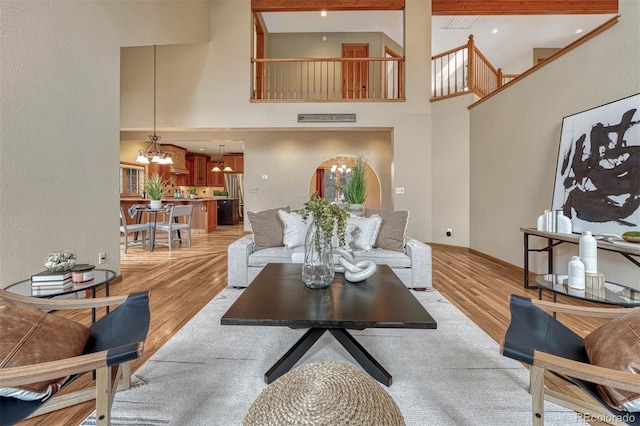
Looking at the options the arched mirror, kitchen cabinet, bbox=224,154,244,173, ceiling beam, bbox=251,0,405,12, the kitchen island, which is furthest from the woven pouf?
kitchen cabinet, bbox=224,154,244,173

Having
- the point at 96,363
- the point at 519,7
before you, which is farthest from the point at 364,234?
the point at 519,7

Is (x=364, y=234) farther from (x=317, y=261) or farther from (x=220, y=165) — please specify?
(x=220, y=165)

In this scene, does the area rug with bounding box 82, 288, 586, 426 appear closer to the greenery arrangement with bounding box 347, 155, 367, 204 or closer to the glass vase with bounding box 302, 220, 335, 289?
the glass vase with bounding box 302, 220, 335, 289

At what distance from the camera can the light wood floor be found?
87.9 inches

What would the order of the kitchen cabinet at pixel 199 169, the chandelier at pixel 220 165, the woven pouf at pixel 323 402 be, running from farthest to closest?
1. the kitchen cabinet at pixel 199 169
2. the chandelier at pixel 220 165
3. the woven pouf at pixel 323 402

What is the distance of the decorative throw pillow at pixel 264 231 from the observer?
Result: 346 cm

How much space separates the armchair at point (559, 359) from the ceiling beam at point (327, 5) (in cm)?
637

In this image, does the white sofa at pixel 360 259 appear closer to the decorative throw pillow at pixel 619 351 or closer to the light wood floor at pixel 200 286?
the light wood floor at pixel 200 286

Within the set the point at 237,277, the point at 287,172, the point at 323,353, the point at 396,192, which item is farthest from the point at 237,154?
the point at 323,353

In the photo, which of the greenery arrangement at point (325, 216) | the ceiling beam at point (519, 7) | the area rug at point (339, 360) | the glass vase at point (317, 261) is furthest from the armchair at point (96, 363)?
the ceiling beam at point (519, 7)

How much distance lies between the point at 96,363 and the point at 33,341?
1.29 feet

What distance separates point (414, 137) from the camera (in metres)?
5.92

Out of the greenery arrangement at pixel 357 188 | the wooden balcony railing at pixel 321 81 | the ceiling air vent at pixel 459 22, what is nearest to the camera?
the greenery arrangement at pixel 357 188

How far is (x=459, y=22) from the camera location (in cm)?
647
